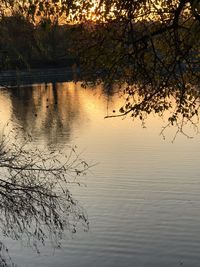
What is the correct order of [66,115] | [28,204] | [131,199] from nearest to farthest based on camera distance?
[28,204]
[131,199]
[66,115]

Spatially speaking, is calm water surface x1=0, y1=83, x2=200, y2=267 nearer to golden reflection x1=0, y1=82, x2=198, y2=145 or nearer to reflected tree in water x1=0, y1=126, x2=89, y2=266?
golden reflection x1=0, y1=82, x2=198, y2=145

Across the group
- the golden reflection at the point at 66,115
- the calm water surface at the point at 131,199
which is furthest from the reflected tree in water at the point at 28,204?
the golden reflection at the point at 66,115

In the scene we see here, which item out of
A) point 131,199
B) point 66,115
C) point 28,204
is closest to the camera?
point 28,204

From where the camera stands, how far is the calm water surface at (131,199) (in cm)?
1480

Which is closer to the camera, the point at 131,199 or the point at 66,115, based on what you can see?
the point at 131,199

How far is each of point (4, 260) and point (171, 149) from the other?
1438 centimetres

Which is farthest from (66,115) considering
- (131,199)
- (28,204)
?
(28,204)

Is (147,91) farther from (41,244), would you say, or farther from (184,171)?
(184,171)

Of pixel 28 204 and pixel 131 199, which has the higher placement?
pixel 28 204

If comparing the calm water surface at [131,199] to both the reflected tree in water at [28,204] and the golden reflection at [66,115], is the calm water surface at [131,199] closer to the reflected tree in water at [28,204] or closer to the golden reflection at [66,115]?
the golden reflection at [66,115]

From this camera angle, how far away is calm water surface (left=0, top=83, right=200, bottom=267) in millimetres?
14799

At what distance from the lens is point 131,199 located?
64.4ft

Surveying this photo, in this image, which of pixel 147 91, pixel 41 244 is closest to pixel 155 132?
pixel 41 244

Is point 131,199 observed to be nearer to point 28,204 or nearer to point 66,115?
point 28,204
